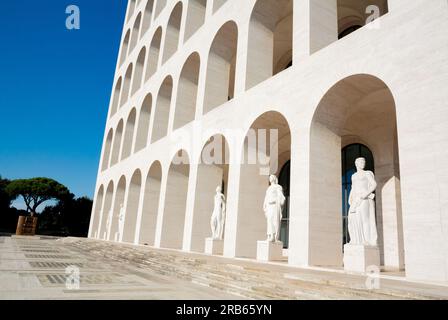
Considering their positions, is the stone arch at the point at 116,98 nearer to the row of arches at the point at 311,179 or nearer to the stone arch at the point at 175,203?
the row of arches at the point at 311,179

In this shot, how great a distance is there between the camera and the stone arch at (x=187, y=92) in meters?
18.0

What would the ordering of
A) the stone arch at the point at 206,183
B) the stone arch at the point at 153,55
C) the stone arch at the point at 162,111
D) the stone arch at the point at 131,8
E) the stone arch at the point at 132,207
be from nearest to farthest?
1. the stone arch at the point at 206,183
2. the stone arch at the point at 162,111
3. the stone arch at the point at 132,207
4. the stone arch at the point at 153,55
5. the stone arch at the point at 131,8

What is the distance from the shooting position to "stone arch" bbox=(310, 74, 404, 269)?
28.3 ft

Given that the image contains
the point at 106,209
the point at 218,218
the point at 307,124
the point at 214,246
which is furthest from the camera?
the point at 106,209

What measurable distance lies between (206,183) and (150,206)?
20.9 feet

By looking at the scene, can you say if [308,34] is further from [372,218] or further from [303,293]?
[303,293]

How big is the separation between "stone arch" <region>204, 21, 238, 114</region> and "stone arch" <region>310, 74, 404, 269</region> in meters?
6.51

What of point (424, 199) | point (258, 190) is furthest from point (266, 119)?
point (424, 199)

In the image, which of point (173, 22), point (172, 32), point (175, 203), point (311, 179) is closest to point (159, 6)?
point (173, 22)

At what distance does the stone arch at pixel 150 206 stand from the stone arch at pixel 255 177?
345 inches

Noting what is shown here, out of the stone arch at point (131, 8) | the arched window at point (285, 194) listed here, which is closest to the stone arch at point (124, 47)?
the stone arch at point (131, 8)

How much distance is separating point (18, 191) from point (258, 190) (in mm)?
50808

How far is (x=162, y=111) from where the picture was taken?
21.1m

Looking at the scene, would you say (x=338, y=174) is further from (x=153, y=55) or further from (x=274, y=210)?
→ (x=153, y=55)
